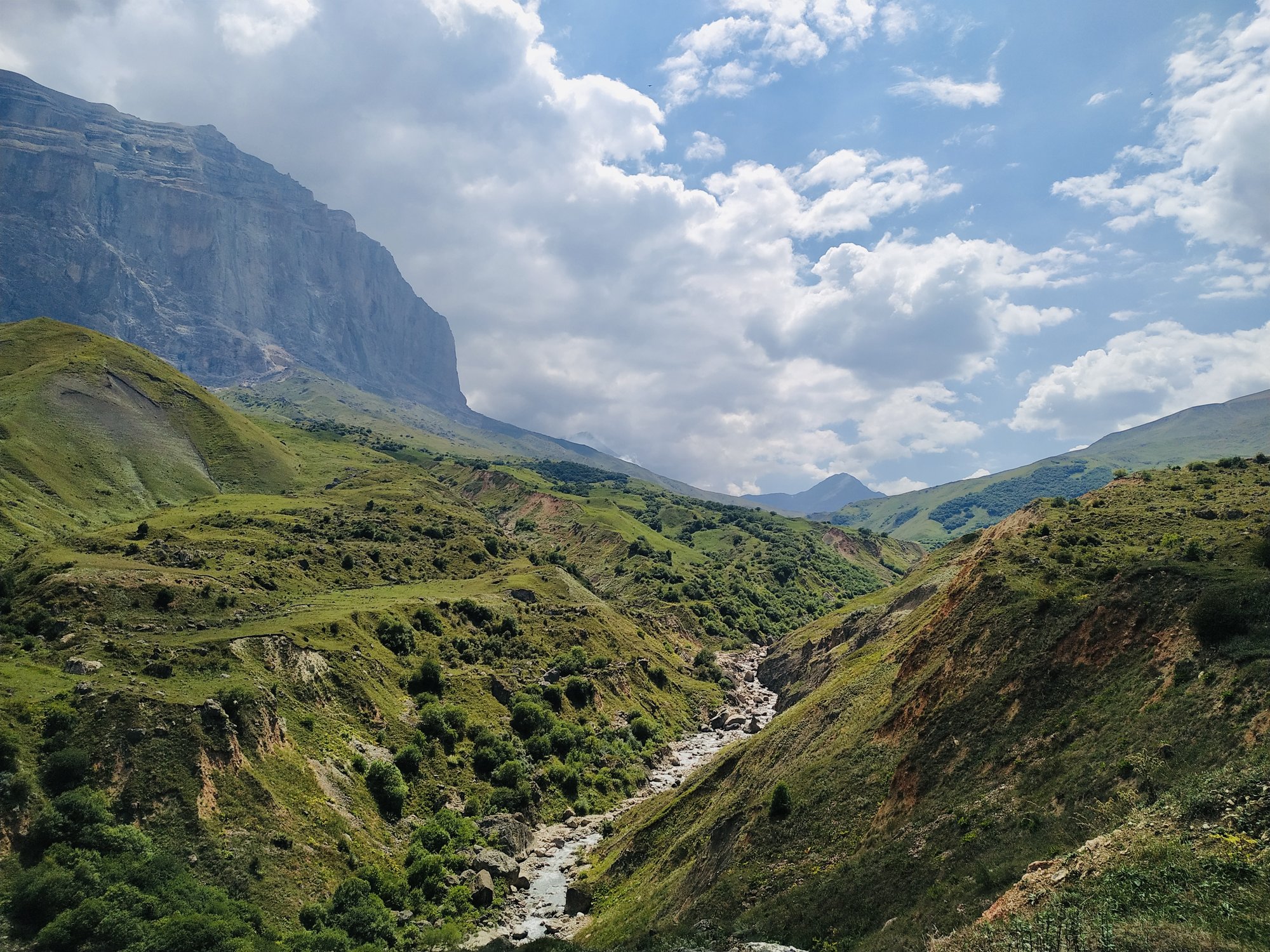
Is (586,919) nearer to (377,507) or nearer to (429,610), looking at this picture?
(429,610)

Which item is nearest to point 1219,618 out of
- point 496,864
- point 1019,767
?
point 1019,767

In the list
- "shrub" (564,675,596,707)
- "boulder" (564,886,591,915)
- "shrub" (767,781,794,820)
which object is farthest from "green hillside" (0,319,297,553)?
"shrub" (767,781,794,820)

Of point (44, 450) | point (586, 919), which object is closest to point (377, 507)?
point (44, 450)

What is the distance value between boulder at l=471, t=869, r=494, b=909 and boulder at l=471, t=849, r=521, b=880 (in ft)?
3.22

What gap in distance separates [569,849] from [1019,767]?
164ft

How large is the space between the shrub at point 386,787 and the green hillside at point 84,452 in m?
77.4

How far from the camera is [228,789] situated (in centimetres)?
4850

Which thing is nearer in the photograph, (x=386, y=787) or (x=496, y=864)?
(x=496, y=864)

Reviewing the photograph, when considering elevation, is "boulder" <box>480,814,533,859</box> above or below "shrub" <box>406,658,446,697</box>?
below

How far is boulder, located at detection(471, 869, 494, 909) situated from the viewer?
54.8 metres

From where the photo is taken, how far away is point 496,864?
59.3 m

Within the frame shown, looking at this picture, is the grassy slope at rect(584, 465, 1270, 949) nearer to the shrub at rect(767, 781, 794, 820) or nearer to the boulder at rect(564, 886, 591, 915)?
the shrub at rect(767, 781, 794, 820)

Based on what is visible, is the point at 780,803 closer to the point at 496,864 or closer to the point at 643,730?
the point at 496,864

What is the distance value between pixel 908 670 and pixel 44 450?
17984cm
